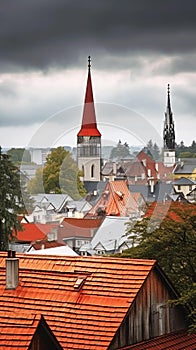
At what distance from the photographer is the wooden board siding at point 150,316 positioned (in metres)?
19.0

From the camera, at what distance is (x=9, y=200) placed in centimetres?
5619

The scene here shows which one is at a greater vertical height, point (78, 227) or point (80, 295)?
point (78, 227)

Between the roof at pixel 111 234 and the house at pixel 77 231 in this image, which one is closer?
the roof at pixel 111 234

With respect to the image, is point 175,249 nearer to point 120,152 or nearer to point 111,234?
point 120,152

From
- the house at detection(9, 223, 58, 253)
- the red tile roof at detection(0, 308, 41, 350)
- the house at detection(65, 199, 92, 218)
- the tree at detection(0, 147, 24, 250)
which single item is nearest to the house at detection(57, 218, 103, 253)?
the house at detection(65, 199, 92, 218)

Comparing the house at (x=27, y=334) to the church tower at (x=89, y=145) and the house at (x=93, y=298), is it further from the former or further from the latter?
the church tower at (x=89, y=145)

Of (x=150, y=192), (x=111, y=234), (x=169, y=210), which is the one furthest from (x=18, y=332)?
(x=111, y=234)

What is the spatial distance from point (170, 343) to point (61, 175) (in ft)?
49.2

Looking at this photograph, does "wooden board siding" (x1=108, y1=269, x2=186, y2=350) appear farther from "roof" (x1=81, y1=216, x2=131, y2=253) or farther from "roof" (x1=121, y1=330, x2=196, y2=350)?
"roof" (x1=81, y1=216, x2=131, y2=253)

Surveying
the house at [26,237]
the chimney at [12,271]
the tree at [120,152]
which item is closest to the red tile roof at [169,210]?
the tree at [120,152]

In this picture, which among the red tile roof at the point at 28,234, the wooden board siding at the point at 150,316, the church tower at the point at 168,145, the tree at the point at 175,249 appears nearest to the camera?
the wooden board siding at the point at 150,316

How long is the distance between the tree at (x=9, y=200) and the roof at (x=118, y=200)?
64.8 feet

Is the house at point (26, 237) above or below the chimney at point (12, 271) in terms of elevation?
above

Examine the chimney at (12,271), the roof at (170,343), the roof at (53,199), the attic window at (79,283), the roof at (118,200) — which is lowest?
the roof at (170,343)
